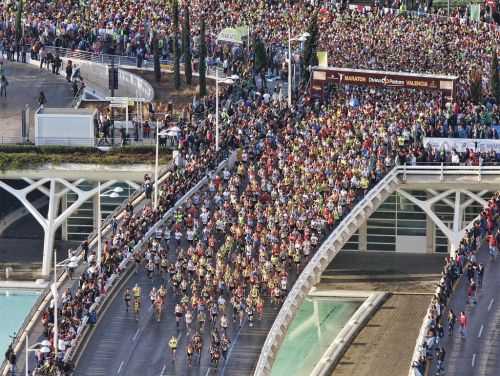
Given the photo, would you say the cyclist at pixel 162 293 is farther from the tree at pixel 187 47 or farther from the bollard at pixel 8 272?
the tree at pixel 187 47

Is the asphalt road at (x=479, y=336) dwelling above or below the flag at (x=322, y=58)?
below

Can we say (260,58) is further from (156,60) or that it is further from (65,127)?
(65,127)

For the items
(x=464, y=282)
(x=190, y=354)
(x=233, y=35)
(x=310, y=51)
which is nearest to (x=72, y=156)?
(x=310, y=51)

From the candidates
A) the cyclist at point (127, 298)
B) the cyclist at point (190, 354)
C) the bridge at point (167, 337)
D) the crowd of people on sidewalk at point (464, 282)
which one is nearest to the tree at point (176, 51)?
the crowd of people on sidewalk at point (464, 282)

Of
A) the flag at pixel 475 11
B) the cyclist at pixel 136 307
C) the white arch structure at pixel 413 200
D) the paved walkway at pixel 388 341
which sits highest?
the flag at pixel 475 11

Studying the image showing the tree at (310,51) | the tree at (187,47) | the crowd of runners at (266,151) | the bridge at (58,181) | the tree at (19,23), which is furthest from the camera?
the tree at (19,23)

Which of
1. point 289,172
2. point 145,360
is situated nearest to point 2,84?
point 289,172
